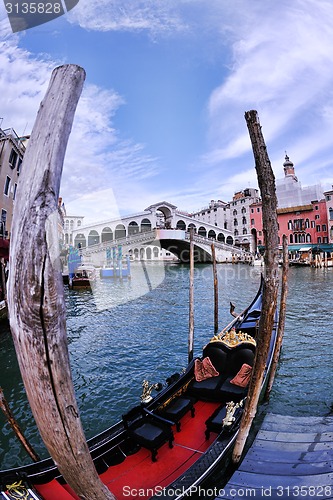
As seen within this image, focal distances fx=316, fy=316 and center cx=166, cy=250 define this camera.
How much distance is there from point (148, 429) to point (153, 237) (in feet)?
98.1

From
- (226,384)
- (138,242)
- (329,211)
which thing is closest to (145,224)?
(138,242)

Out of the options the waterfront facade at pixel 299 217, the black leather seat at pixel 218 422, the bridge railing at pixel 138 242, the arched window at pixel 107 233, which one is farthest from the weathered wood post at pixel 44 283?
the arched window at pixel 107 233

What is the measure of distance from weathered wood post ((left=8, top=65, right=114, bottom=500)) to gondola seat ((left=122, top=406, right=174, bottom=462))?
7.24ft

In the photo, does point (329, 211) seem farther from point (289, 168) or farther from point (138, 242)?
point (138, 242)

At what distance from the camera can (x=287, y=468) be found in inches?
99.5

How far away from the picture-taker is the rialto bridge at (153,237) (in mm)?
30359

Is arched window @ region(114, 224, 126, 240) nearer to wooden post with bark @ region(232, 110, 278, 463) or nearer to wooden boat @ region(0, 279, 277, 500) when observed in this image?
wooden boat @ region(0, 279, 277, 500)

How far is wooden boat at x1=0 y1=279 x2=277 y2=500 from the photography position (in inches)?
95.8

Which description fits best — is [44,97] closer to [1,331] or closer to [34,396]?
[34,396]

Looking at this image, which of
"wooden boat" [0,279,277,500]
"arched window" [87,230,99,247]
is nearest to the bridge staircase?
"arched window" [87,230,99,247]

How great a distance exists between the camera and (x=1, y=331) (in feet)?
→ 30.7

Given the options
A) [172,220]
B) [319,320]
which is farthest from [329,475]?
[172,220]

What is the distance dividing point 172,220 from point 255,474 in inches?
1697

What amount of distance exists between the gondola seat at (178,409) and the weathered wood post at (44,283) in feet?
8.97
